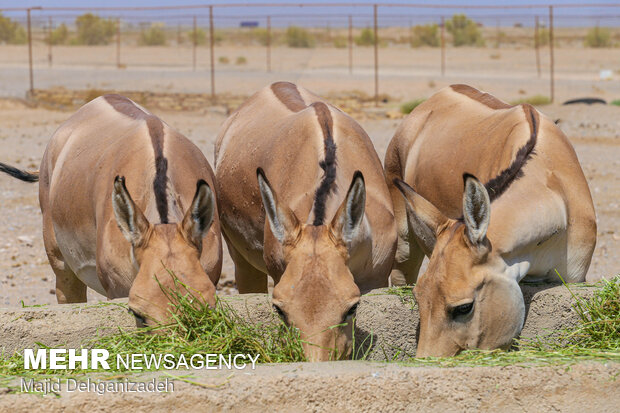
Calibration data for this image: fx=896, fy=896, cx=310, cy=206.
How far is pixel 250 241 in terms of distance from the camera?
675cm

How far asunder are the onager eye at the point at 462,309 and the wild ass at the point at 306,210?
Answer: 52cm

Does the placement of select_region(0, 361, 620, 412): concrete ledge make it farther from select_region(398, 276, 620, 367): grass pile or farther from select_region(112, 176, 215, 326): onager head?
select_region(112, 176, 215, 326): onager head

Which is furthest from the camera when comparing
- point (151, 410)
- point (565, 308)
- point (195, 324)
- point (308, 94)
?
point (308, 94)

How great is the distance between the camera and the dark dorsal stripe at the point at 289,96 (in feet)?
23.6

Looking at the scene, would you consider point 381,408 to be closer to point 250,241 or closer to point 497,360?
point 497,360

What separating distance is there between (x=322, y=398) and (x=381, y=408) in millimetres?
266

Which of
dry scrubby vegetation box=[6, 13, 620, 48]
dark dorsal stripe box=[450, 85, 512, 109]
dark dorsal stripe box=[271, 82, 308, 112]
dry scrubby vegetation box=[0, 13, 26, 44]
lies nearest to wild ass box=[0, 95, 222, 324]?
dark dorsal stripe box=[271, 82, 308, 112]

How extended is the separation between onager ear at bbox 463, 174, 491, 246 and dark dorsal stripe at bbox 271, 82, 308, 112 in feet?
9.05

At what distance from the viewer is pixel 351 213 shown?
15.8 ft

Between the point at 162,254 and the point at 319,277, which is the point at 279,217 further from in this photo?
the point at 162,254

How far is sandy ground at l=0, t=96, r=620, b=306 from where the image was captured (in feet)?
29.0

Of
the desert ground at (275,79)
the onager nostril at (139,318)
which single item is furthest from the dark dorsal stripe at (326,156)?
the desert ground at (275,79)

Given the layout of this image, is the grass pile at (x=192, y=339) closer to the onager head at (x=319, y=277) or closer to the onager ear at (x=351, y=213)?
the onager head at (x=319, y=277)

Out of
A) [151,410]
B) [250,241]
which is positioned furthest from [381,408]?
[250,241]
